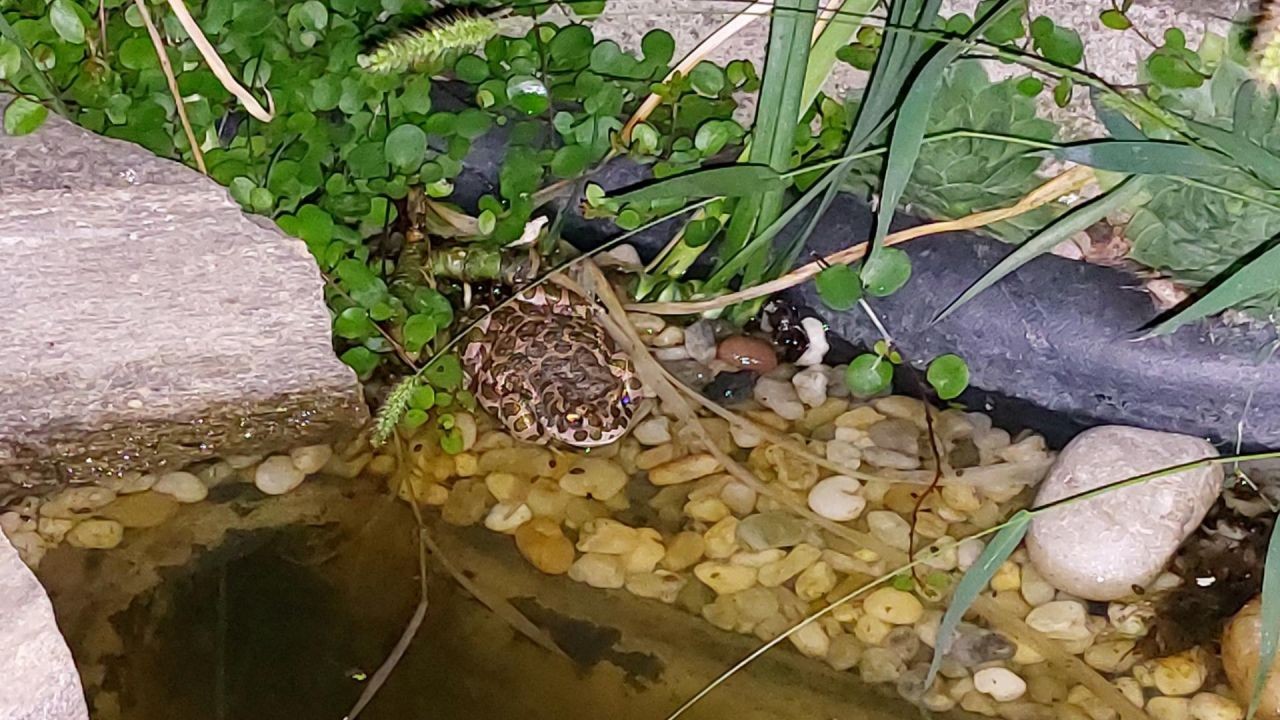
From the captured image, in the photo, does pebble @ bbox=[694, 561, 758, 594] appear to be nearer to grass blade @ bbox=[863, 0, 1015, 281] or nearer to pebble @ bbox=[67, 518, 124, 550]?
grass blade @ bbox=[863, 0, 1015, 281]

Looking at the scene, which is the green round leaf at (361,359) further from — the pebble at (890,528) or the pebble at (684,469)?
the pebble at (890,528)

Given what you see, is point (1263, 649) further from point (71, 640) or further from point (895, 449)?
point (71, 640)

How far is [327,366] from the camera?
1.37 meters

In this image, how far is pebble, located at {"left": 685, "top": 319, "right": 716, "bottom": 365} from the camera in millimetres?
1526

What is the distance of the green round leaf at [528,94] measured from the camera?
127 centimetres

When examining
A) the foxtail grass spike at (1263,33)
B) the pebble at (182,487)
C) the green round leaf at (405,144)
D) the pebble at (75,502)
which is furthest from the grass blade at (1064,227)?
the pebble at (75,502)

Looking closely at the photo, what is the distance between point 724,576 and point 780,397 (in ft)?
0.88

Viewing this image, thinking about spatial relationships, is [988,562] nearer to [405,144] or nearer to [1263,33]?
[1263,33]

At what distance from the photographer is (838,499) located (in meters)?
1.40

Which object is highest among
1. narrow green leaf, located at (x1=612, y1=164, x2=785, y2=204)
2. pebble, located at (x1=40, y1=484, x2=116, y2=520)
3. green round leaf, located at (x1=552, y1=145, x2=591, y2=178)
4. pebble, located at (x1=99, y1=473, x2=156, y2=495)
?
narrow green leaf, located at (x1=612, y1=164, x2=785, y2=204)

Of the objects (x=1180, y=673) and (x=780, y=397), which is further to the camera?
(x=780, y=397)

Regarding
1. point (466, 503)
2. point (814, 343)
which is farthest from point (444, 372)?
point (814, 343)

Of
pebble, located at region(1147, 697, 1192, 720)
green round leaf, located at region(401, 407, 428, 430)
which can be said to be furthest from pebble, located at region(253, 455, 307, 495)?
pebble, located at region(1147, 697, 1192, 720)

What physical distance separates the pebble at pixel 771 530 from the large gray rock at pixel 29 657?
0.71 metres
